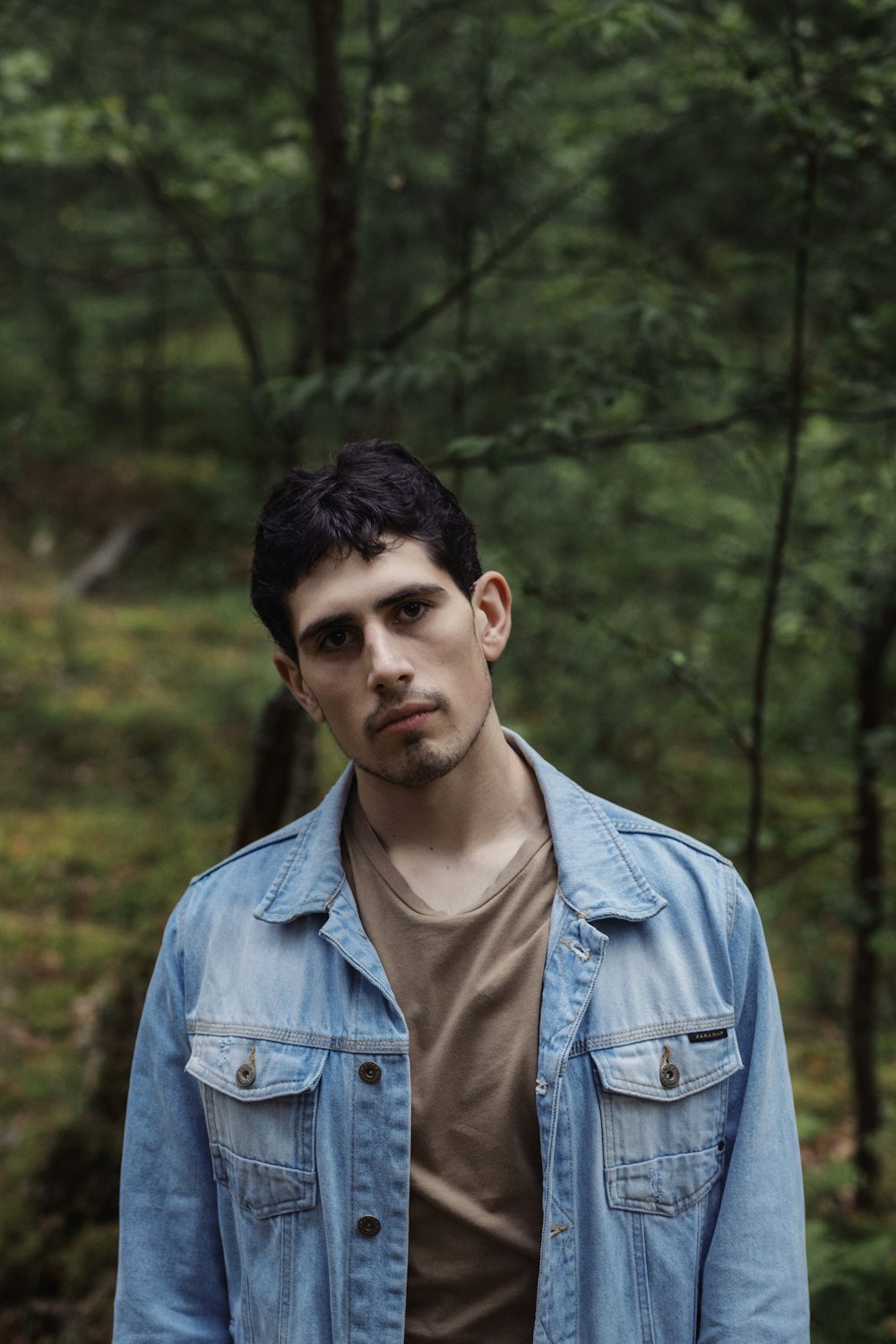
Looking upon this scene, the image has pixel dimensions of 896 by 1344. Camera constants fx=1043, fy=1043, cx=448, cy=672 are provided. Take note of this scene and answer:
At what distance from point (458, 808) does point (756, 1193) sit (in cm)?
75

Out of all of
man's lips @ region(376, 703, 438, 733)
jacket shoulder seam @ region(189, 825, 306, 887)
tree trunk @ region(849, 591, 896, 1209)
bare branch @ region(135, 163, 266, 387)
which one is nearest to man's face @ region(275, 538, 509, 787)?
man's lips @ region(376, 703, 438, 733)

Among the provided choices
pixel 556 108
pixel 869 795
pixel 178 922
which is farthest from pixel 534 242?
pixel 178 922

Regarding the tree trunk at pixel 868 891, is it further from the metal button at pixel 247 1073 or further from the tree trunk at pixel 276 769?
the metal button at pixel 247 1073

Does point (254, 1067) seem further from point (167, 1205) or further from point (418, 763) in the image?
point (418, 763)

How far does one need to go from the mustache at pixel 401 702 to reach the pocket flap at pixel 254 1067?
522 mm

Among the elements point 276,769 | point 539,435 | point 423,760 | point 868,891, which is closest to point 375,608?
point 423,760

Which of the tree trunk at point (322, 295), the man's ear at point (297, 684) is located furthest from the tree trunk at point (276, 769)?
the man's ear at point (297, 684)

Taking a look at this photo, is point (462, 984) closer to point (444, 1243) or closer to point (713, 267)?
point (444, 1243)

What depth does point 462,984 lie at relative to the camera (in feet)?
5.44

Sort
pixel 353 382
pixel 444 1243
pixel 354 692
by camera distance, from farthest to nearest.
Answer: pixel 353 382
pixel 354 692
pixel 444 1243

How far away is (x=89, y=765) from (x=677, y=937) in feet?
24.2

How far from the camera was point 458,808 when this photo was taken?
5.94 ft

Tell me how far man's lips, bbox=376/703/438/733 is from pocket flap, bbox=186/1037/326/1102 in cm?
53

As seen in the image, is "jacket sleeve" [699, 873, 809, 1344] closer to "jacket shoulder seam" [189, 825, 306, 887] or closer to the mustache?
Answer: the mustache
